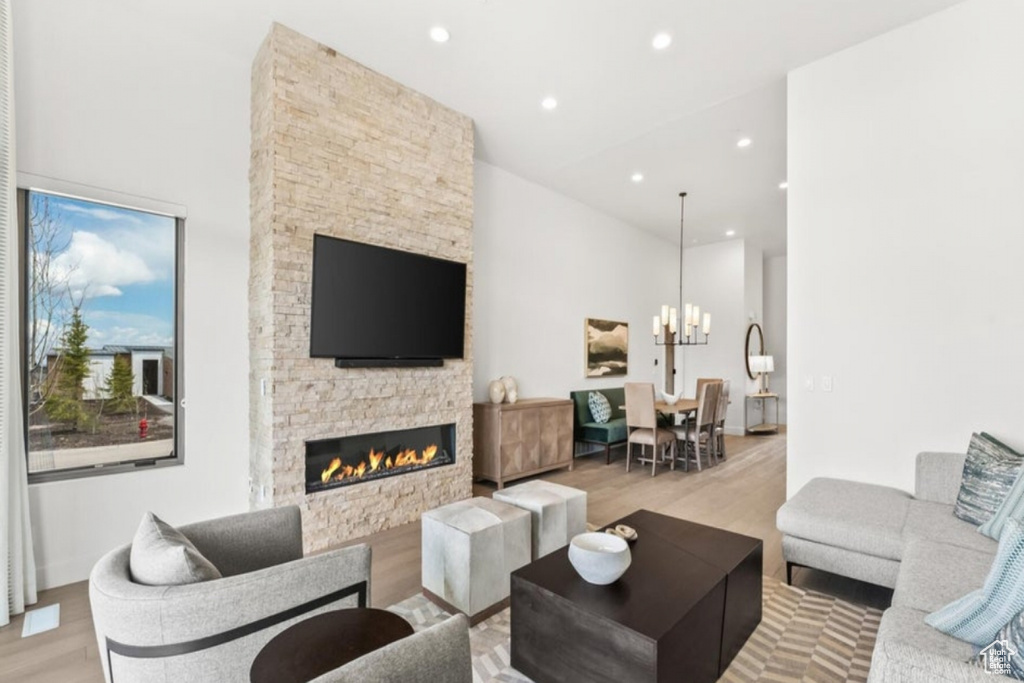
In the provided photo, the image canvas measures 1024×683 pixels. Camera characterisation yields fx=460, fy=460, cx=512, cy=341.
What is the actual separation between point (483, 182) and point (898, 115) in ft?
12.4

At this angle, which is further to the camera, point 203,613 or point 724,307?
point 724,307

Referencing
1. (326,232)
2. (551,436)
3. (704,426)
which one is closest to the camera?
(326,232)

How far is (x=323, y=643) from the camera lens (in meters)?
1.38

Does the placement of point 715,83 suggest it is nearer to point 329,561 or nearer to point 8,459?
point 329,561

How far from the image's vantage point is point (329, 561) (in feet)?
5.57

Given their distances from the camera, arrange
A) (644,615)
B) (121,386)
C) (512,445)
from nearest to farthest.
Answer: (644,615), (121,386), (512,445)

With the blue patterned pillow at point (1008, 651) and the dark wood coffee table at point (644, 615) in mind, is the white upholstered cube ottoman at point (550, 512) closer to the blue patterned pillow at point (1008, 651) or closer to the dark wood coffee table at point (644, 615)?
the dark wood coffee table at point (644, 615)

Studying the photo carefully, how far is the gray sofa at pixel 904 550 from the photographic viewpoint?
132 centimetres

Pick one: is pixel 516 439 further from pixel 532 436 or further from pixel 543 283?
pixel 543 283

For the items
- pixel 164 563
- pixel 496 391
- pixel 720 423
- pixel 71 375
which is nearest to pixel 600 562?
pixel 164 563

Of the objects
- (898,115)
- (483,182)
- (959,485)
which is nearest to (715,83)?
(898,115)

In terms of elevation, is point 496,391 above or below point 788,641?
above

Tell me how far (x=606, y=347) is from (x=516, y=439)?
9.07ft

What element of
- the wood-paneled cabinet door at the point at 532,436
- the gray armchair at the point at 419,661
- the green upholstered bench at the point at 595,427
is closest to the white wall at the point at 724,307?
the green upholstered bench at the point at 595,427
